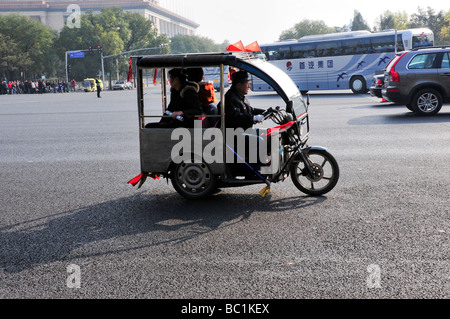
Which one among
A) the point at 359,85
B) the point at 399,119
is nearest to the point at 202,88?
the point at 399,119

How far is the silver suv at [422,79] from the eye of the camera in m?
14.8

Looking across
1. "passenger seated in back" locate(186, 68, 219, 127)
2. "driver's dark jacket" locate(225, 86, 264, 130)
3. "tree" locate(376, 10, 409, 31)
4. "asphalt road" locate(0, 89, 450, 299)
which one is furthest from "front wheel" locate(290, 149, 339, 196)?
"tree" locate(376, 10, 409, 31)

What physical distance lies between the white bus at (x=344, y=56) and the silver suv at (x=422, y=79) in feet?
50.0

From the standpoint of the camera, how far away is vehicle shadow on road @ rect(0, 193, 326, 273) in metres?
A: 4.58

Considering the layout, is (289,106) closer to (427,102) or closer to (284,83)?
(284,83)

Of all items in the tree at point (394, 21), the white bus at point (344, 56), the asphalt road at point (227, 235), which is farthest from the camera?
the tree at point (394, 21)

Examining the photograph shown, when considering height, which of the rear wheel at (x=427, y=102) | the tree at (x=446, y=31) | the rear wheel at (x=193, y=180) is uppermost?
the tree at (x=446, y=31)

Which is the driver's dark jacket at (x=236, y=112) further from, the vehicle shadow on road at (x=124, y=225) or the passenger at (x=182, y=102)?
the vehicle shadow on road at (x=124, y=225)

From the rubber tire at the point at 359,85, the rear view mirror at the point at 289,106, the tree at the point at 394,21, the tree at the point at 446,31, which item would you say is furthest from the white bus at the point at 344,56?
the tree at the point at 394,21

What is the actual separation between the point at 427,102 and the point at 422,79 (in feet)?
2.14

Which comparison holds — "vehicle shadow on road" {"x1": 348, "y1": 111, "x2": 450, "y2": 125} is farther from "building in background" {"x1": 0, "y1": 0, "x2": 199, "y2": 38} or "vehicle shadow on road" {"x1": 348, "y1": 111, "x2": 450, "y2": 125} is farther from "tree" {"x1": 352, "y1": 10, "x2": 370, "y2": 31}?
"building in background" {"x1": 0, "y1": 0, "x2": 199, "y2": 38}

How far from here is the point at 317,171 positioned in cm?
632

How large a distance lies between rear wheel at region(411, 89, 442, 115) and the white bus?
1542 centimetres

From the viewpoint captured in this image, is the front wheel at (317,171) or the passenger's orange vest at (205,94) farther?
the passenger's orange vest at (205,94)
